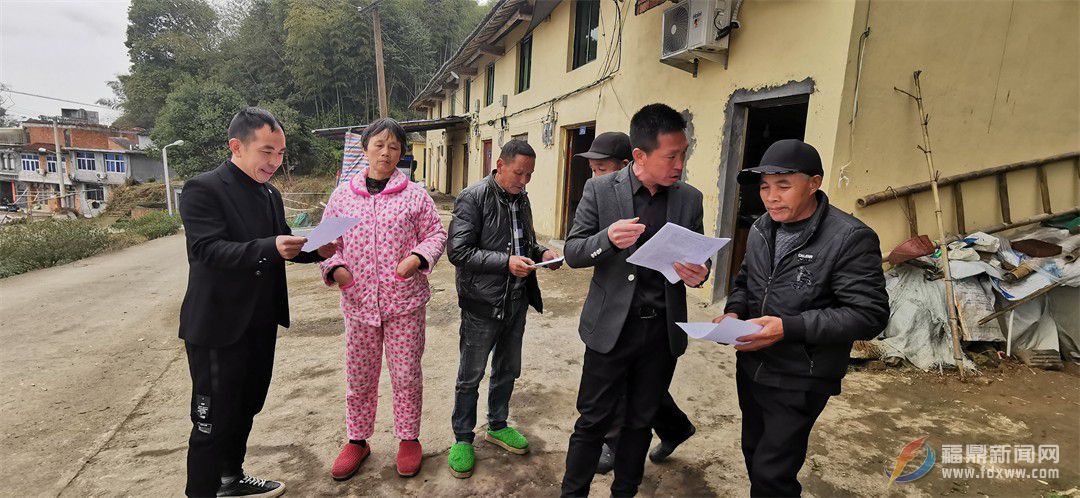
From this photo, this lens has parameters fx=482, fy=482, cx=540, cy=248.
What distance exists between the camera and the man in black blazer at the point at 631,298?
1.86 metres

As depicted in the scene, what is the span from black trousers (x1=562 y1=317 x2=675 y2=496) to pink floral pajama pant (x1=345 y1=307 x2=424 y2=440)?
855 mm

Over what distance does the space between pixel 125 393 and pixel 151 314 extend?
2.89 meters

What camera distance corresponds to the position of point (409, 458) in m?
2.41

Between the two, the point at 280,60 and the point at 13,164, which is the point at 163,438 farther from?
the point at 13,164

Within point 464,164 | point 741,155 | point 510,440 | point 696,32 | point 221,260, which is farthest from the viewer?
point 464,164

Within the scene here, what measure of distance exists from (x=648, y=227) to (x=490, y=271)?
782 millimetres

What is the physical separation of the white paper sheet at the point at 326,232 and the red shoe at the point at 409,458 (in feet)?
3.80

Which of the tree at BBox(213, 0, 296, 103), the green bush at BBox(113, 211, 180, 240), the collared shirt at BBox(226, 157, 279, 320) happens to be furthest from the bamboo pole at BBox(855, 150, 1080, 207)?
the tree at BBox(213, 0, 296, 103)

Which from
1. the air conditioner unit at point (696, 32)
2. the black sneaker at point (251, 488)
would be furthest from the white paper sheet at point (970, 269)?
the black sneaker at point (251, 488)

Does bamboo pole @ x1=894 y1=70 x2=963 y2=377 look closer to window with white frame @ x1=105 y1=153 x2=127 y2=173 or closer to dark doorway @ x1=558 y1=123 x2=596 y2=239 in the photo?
dark doorway @ x1=558 y1=123 x2=596 y2=239

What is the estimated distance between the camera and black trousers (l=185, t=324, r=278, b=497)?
6.32 feet

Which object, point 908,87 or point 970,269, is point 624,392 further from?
point 908,87

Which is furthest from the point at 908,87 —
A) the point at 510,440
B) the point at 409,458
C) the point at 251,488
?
the point at 251,488
